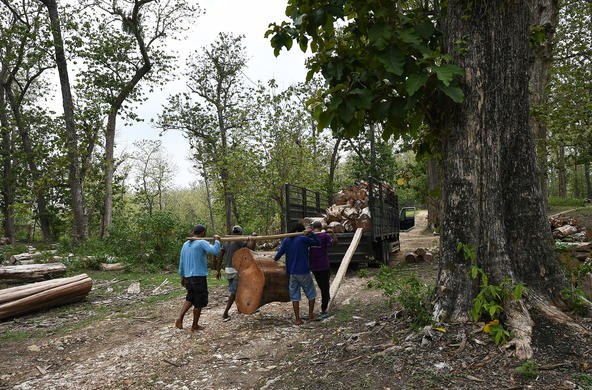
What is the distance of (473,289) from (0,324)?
8045mm

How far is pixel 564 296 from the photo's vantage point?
3744mm

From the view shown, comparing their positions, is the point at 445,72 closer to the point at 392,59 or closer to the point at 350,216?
the point at 392,59

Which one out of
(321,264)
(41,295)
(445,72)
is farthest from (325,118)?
(41,295)

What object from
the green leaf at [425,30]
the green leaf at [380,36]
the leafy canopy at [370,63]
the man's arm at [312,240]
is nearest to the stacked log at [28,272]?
the man's arm at [312,240]

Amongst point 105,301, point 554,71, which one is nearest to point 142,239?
point 105,301

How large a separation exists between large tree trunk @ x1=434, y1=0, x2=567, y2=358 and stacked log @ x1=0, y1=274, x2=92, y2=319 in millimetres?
7601

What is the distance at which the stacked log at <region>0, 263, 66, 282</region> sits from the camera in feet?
29.4

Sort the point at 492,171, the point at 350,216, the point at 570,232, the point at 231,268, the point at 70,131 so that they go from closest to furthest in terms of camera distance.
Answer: the point at 492,171 → the point at 231,268 → the point at 350,216 → the point at 570,232 → the point at 70,131

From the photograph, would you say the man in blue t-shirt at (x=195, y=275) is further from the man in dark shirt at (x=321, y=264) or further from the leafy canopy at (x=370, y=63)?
the leafy canopy at (x=370, y=63)

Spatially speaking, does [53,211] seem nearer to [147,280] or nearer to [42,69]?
[42,69]

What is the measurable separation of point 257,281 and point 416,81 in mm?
3917

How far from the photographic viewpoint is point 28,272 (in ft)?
30.0

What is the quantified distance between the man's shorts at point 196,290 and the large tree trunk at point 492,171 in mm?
3621

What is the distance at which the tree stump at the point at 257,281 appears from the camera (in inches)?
224
